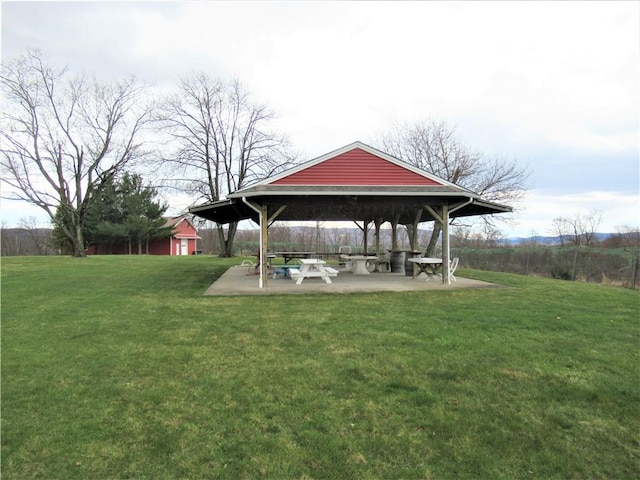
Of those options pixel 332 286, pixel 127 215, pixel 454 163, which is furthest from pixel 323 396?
pixel 127 215

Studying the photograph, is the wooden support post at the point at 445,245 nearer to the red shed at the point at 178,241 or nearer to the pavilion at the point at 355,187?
the pavilion at the point at 355,187

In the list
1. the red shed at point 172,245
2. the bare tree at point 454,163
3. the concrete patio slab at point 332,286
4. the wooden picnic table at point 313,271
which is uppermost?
the bare tree at point 454,163

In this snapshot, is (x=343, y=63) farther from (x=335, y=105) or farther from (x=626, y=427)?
(x=626, y=427)

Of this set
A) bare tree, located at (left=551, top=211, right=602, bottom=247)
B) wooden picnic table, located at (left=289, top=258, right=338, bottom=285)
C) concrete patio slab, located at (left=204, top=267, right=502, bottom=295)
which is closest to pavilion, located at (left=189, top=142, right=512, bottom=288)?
concrete patio slab, located at (left=204, top=267, right=502, bottom=295)

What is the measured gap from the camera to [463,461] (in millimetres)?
2250

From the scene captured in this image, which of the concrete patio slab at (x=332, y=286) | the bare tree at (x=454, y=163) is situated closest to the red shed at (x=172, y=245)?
the bare tree at (x=454, y=163)

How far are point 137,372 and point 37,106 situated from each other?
26849 millimetres

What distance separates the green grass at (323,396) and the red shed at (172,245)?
3399 cm

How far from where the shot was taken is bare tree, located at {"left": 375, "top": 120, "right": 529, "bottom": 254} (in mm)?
20922

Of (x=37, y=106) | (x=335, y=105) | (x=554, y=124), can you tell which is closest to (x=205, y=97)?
(x=37, y=106)

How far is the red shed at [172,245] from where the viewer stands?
3850 centimetres

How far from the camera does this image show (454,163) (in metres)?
21.9

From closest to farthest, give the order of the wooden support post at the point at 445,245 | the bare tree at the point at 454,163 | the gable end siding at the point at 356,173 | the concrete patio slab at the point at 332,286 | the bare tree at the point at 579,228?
the concrete patio slab at the point at 332,286 → the gable end siding at the point at 356,173 → the wooden support post at the point at 445,245 → the bare tree at the point at 454,163 → the bare tree at the point at 579,228

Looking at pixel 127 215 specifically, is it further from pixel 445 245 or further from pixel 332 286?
pixel 445 245
